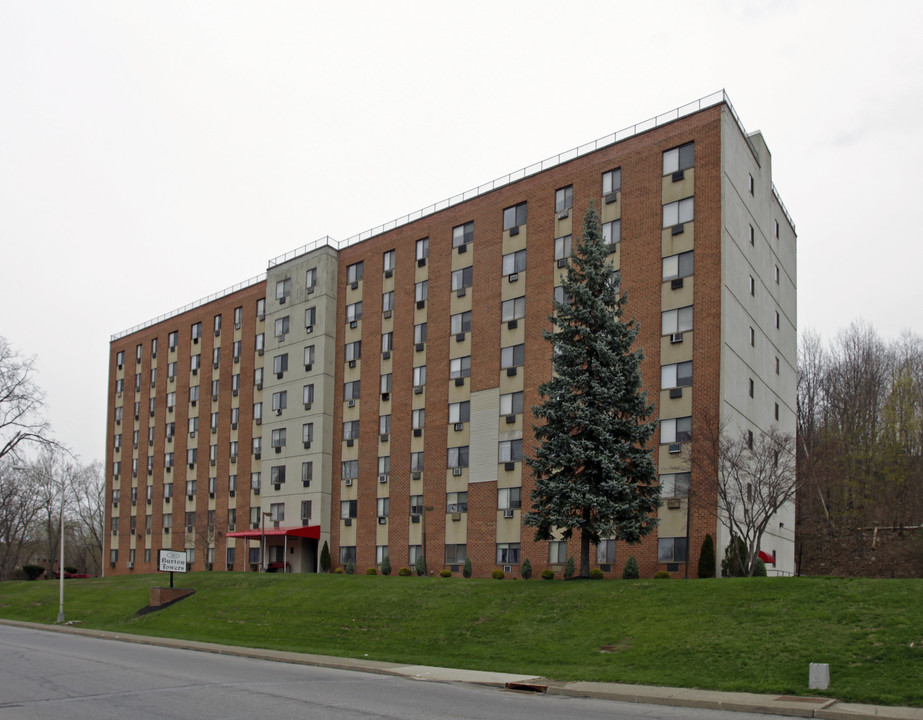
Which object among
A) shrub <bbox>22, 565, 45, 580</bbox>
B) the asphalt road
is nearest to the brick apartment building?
shrub <bbox>22, 565, 45, 580</bbox>

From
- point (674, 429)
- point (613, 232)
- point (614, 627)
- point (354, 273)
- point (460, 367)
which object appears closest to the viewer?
point (614, 627)

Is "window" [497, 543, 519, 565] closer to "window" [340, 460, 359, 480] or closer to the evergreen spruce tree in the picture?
the evergreen spruce tree

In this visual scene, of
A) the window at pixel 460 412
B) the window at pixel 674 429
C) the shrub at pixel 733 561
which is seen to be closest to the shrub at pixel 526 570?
the window at pixel 674 429

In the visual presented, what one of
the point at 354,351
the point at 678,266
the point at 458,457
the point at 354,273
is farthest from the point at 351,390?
the point at 678,266

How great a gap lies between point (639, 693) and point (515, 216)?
33.8 meters

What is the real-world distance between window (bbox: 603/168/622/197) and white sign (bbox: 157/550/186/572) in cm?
2873

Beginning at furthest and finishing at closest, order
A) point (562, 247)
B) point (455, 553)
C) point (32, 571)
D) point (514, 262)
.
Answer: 1. point (32, 571)
2. point (514, 262)
3. point (455, 553)
4. point (562, 247)

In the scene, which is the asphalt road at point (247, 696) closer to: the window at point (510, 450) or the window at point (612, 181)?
the window at point (510, 450)

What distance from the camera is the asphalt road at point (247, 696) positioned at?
13922mm

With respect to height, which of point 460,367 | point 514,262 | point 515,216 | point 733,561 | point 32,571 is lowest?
point 32,571

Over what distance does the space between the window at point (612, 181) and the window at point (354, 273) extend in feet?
63.4

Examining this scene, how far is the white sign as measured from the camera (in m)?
43.8

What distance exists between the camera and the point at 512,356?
45875mm

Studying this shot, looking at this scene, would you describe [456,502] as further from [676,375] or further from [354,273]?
[354,273]
